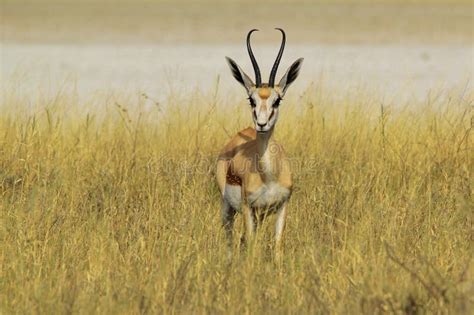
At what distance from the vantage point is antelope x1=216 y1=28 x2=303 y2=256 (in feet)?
21.2

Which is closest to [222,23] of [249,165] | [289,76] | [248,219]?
[289,76]

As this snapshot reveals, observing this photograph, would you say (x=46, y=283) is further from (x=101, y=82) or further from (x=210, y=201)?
(x=101, y=82)

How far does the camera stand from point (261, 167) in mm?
6758

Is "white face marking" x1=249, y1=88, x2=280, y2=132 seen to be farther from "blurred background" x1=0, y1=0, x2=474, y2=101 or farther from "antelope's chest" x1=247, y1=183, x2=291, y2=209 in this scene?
"blurred background" x1=0, y1=0, x2=474, y2=101

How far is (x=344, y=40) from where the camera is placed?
31188 millimetres

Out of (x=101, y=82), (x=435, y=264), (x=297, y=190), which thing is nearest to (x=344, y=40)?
(x=101, y=82)

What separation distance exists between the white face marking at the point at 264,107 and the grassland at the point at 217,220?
0.71 m

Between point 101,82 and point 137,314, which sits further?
point 101,82

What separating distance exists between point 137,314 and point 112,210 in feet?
7.60

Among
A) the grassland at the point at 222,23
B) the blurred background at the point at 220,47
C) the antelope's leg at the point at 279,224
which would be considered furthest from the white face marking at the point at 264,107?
the grassland at the point at 222,23

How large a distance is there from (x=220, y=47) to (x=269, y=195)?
22.9m

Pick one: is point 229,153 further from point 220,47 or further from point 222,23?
point 222,23

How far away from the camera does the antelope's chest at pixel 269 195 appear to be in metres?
6.68

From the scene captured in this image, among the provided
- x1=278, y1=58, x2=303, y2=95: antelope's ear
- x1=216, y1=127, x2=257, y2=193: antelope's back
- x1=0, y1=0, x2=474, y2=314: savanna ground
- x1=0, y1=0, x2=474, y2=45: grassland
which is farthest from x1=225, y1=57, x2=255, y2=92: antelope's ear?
x1=0, y1=0, x2=474, y2=45: grassland
